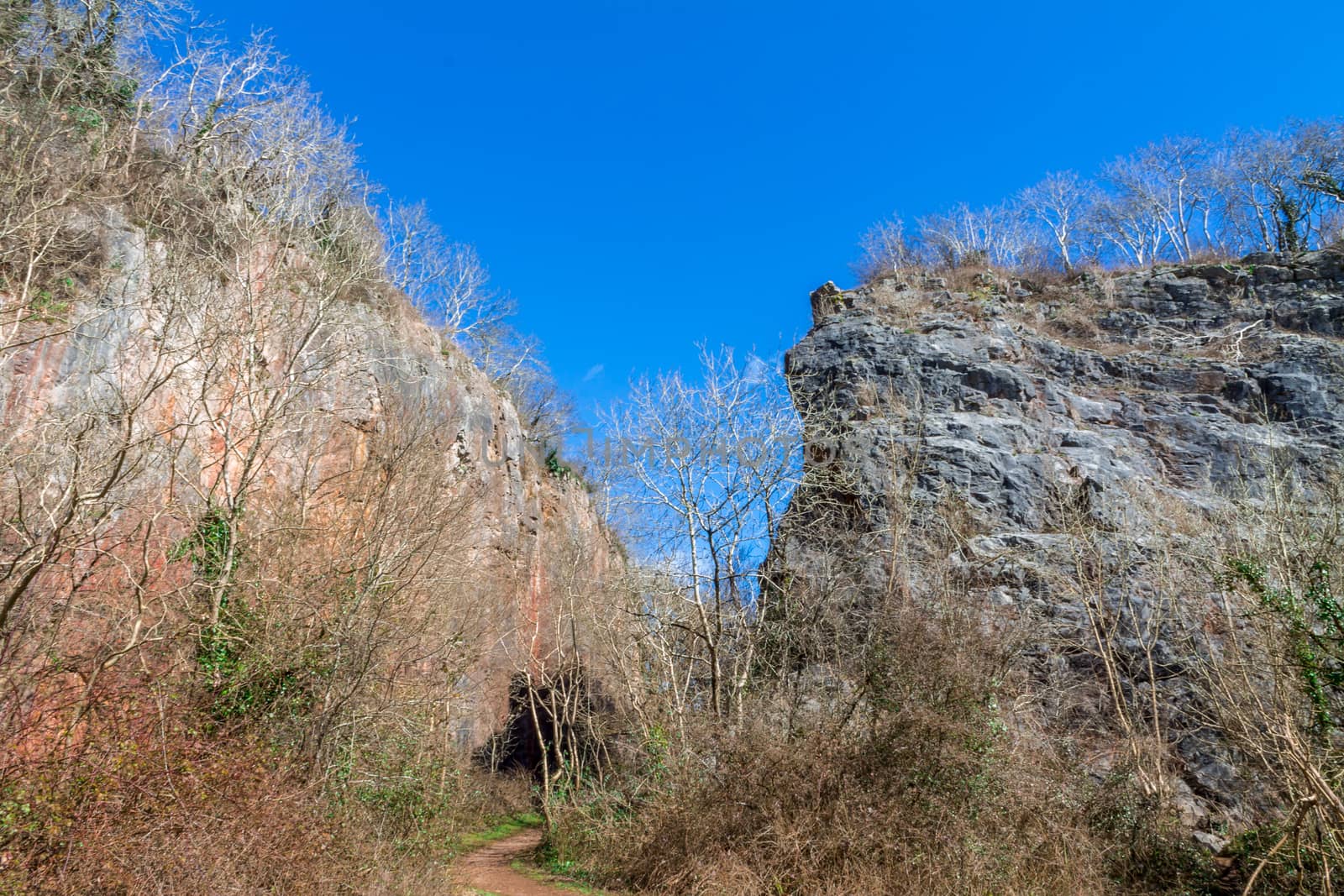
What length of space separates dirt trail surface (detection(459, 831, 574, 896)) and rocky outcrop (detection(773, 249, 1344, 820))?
763 centimetres

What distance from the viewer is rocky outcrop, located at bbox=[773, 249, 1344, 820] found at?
50.3ft

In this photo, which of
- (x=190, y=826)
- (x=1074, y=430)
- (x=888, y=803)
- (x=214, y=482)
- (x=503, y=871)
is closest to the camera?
(x=190, y=826)

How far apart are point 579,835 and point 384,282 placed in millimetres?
16873

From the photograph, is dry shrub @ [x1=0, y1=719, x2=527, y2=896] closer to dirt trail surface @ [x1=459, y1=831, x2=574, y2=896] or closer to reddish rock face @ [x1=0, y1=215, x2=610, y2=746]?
reddish rock face @ [x1=0, y1=215, x2=610, y2=746]

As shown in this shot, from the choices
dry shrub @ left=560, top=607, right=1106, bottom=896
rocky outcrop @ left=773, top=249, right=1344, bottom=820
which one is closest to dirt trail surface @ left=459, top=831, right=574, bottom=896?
dry shrub @ left=560, top=607, right=1106, bottom=896

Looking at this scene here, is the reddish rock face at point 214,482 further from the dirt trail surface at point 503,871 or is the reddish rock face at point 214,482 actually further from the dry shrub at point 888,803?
the dry shrub at point 888,803

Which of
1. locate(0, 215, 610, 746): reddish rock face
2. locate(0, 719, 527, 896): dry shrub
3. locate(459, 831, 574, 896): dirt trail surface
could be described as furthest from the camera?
locate(459, 831, 574, 896): dirt trail surface

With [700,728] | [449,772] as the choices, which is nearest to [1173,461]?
[700,728]

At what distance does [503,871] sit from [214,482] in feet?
27.8

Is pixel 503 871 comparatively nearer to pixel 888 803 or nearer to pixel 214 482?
pixel 888 803

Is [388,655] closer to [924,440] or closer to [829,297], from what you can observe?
[924,440]

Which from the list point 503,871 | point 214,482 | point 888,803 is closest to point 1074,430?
point 888,803

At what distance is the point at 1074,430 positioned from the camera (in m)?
19.5

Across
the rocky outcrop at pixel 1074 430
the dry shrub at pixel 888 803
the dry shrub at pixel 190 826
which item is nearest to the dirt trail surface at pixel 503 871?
the dry shrub at pixel 888 803
